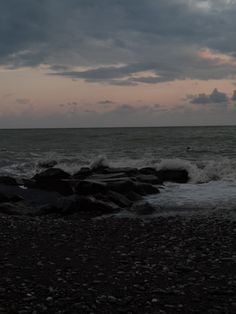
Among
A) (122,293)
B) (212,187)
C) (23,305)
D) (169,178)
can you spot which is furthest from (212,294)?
(169,178)

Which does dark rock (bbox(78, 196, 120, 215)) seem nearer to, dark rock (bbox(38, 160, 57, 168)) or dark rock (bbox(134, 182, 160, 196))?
dark rock (bbox(134, 182, 160, 196))

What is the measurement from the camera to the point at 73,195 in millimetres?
15109

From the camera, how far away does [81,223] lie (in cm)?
1206

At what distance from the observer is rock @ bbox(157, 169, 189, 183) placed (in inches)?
862

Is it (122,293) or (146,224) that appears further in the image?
(146,224)

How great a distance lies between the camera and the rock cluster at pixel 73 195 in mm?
13852

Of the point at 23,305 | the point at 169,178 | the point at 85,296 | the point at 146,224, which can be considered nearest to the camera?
the point at 23,305

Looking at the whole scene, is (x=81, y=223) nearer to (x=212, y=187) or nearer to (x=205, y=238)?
(x=205, y=238)

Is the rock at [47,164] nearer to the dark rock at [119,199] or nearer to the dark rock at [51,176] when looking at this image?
the dark rock at [51,176]

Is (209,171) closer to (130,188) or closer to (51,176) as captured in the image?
(130,188)

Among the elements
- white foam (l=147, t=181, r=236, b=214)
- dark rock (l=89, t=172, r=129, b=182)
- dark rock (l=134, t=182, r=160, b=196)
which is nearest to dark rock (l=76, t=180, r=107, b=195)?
dark rock (l=134, t=182, r=160, b=196)

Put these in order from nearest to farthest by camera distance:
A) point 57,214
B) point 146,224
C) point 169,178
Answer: point 146,224 → point 57,214 → point 169,178

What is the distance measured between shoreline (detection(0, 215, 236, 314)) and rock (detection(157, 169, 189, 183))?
1008cm

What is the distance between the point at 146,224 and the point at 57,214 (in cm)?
298
